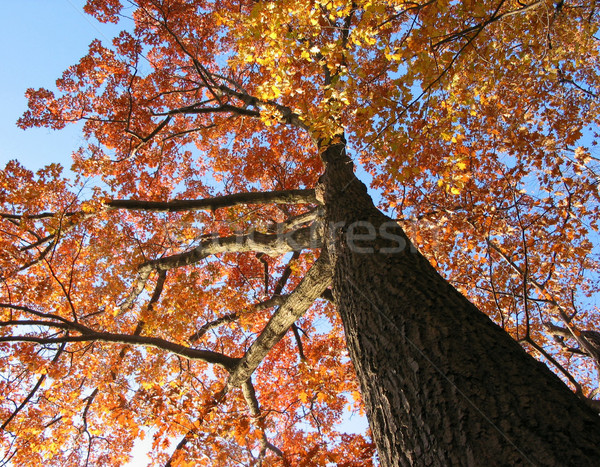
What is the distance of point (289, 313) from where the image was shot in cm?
496

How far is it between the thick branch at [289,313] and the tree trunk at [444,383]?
1.31m

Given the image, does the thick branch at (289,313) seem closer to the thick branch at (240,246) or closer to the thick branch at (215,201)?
the thick branch at (240,246)

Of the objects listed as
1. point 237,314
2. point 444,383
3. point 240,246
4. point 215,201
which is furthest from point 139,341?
point 444,383

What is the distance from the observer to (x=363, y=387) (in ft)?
7.83

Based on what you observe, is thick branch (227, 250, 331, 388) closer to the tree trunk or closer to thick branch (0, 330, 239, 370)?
thick branch (0, 330, 239, 370)

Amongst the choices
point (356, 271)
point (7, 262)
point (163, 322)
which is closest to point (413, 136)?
point (356, 271)

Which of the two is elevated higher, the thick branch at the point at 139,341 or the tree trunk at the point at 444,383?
the thick branch at the point at 139,341

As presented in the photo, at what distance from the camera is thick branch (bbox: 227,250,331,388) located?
4.50 meters

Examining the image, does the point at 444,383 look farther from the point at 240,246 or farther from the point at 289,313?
the point at 240,246

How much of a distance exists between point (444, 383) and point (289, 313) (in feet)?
10.9

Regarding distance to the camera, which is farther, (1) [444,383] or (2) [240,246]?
(2) [240,246]

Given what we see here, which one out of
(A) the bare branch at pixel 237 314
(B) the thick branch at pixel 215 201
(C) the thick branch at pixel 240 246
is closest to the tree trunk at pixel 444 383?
(C) the thick branch at pixel 240 246

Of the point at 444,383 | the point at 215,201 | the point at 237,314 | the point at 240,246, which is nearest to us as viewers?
the point at 444,383

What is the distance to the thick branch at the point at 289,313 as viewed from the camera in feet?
14.8
